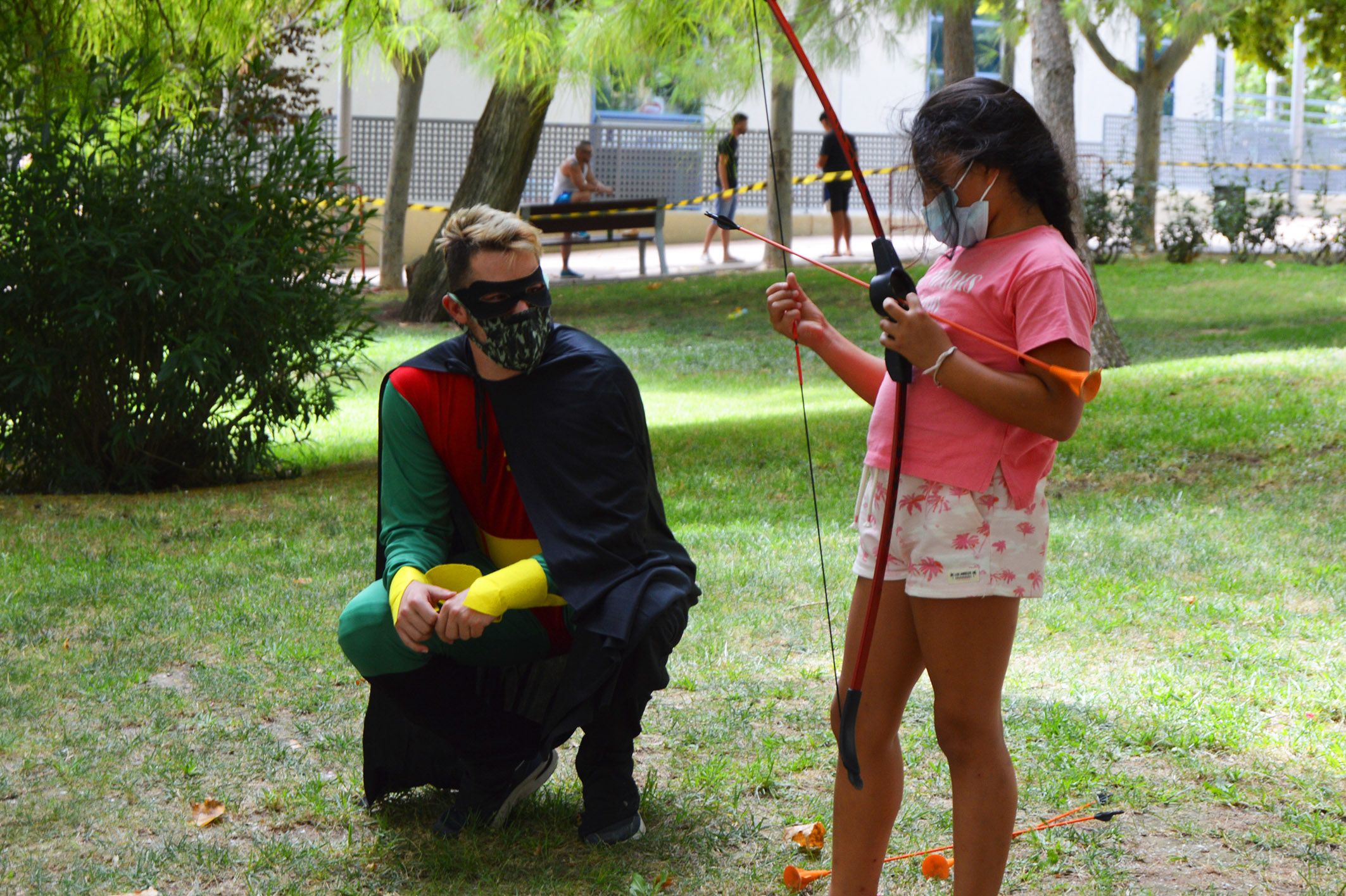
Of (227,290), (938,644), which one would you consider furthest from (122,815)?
(227,290)

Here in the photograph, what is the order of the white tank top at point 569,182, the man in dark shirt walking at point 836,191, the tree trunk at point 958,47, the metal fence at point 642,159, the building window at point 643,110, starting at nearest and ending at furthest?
the tree trunk at point 958,47 → the man in dark shirt walking at point 836,191 → the white tank top at point 569,182 → the metal fence at point 642,159 → the building window at point 643,110

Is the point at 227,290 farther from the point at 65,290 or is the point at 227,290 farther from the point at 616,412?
the point at 616,412

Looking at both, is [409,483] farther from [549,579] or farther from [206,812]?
[206,812]

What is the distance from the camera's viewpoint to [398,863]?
3.02m

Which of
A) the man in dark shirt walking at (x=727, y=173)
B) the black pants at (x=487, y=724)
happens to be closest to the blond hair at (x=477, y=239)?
the black pants at (x=487, y=724)

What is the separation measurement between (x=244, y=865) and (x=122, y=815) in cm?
43

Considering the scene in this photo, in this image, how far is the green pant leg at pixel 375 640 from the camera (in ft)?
9.53

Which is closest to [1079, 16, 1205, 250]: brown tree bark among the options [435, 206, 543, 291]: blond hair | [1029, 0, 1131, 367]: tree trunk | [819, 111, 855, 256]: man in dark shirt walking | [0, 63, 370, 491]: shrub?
[819, 111, 855, 256]: man in dark shirt walking

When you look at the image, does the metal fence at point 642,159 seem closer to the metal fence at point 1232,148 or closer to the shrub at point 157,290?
the metal fence at point 1232,148

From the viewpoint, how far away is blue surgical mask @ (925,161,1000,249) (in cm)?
228

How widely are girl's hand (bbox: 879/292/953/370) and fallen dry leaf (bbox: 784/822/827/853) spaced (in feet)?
4.29

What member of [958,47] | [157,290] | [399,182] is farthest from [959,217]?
[399,182]

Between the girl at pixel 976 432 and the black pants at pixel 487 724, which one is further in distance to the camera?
the black pants at pixel 487 724

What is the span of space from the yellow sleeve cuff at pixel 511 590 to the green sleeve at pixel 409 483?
19 centimetres
